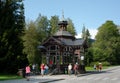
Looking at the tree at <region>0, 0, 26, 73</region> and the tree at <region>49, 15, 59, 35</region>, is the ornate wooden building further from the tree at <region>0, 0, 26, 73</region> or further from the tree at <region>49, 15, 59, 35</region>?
the tree at <region>49, 15, 59, 35</region>

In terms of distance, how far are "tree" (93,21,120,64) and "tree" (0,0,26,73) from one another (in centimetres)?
5624

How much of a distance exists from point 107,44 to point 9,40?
65.7 m

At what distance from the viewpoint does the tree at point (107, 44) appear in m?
109

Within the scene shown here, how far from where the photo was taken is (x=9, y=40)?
52.5m

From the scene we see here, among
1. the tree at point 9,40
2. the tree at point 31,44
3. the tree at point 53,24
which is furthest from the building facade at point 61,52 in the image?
the tree at point 53,24

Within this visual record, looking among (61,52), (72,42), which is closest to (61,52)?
(61,52)

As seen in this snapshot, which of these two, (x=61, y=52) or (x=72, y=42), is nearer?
(x=61, y=52)

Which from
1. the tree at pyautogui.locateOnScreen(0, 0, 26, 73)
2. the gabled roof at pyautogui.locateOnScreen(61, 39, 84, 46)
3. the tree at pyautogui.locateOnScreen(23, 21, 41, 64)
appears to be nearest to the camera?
the tree at pyautogui.locateOnScreen(0, 0, 26, 73)

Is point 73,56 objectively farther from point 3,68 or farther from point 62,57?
point 3,68

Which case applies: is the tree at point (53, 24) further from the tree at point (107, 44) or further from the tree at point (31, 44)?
the tree at point (31, 44)

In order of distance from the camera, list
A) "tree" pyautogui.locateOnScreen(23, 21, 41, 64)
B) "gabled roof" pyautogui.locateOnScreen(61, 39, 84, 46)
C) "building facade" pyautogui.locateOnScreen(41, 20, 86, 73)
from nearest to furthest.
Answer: "building facade" pyautogui.locateOnScreen(41, 20, 86, 73)
"gabled roof" pyautogui.locateOnScreen(61, 39, 84, 46)
"tree" pyautogui.locateOnScreen(23, 21, 41, 64)

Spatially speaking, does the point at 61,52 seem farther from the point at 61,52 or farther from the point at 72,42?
the point at 72,42

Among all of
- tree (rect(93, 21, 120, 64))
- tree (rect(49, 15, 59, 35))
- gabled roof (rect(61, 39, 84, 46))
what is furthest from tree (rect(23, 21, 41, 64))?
tree (rect(93, 21, 120, 64))

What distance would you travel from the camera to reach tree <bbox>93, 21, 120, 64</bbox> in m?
109
